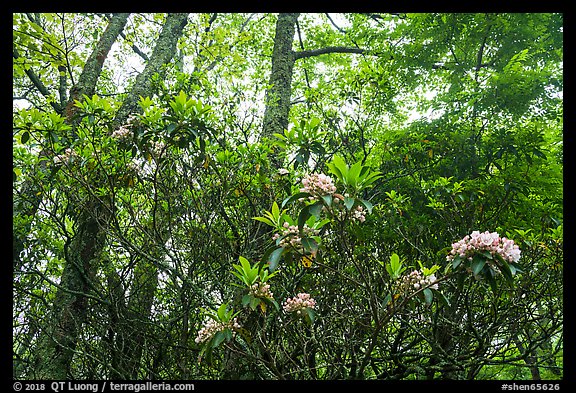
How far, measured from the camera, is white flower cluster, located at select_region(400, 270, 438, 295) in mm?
1580

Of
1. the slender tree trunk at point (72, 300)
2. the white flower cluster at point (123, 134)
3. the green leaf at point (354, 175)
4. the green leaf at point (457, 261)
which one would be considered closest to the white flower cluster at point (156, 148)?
the white flower cluster at point (123, 134)

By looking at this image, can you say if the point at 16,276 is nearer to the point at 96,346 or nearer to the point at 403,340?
the point at 96,346

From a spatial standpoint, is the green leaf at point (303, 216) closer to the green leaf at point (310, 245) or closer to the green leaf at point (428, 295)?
the green leaf at point (310, 245)

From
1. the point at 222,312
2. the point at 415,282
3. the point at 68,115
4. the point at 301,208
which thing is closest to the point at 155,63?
the point at 68,115

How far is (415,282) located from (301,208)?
84 centimetres

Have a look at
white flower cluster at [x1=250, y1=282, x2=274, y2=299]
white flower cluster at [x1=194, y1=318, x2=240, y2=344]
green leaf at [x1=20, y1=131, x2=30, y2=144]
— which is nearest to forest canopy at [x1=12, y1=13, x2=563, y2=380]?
green leaf at [x1=20, y1=131, x2=30, y2=144]

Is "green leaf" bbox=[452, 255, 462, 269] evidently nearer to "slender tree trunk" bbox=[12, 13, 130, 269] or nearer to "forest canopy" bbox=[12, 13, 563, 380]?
"forest canopy" bbox=[12, 13, 563, 380]

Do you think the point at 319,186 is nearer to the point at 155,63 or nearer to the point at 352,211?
the point at 352,211

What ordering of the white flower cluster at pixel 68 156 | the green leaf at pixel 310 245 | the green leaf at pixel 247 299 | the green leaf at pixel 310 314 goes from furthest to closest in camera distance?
the white flower cluster at pixel 68 156 < the green leaf at pixel 310 314 < the green leaf at pixel 247 299 < the green leaf at pixel 310 245

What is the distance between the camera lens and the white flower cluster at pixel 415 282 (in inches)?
62.2

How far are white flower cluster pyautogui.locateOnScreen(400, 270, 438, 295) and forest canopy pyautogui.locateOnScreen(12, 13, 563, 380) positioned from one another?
44 cm

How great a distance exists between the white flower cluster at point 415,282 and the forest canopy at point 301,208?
44 cm

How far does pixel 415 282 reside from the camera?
1.61m

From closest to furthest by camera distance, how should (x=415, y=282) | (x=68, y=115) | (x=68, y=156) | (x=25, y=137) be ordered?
(x=415, y=282) → (x=25, y=137) → (x=68, y=156) → (x=68, y=115)
